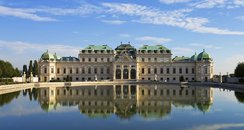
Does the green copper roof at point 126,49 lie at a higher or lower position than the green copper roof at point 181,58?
higher

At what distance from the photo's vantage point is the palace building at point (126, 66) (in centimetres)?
9531

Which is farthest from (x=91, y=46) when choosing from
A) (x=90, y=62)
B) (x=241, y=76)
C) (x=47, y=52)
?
(x=241, y=76)

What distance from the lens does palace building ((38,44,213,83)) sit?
95312mm

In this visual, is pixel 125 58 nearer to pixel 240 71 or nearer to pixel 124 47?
pixel 124 47

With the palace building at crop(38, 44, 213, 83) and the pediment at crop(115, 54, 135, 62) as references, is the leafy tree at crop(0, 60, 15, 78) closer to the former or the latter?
the palace building at crop(38, 44, 213, 83)

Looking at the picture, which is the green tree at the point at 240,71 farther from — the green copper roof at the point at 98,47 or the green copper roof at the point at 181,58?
the green copper roof at the point at 98,47

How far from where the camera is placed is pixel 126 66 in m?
95.1

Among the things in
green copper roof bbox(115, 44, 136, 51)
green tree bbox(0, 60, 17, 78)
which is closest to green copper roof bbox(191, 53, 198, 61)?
green copper roof bbox(115, 44, 136, 51)

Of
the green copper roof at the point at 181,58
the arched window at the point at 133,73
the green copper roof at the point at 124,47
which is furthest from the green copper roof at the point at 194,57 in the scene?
the arched window at the point at 133,73

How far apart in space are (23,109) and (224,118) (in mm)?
14480

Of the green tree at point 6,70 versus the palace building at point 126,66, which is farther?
the palace building at point 126,66

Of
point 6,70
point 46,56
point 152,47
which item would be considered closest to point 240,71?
point 152,47

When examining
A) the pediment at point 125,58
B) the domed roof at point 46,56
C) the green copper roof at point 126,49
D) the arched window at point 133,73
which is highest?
the green copper roof at point 126,49

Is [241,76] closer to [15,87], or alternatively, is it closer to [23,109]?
[15,87]
